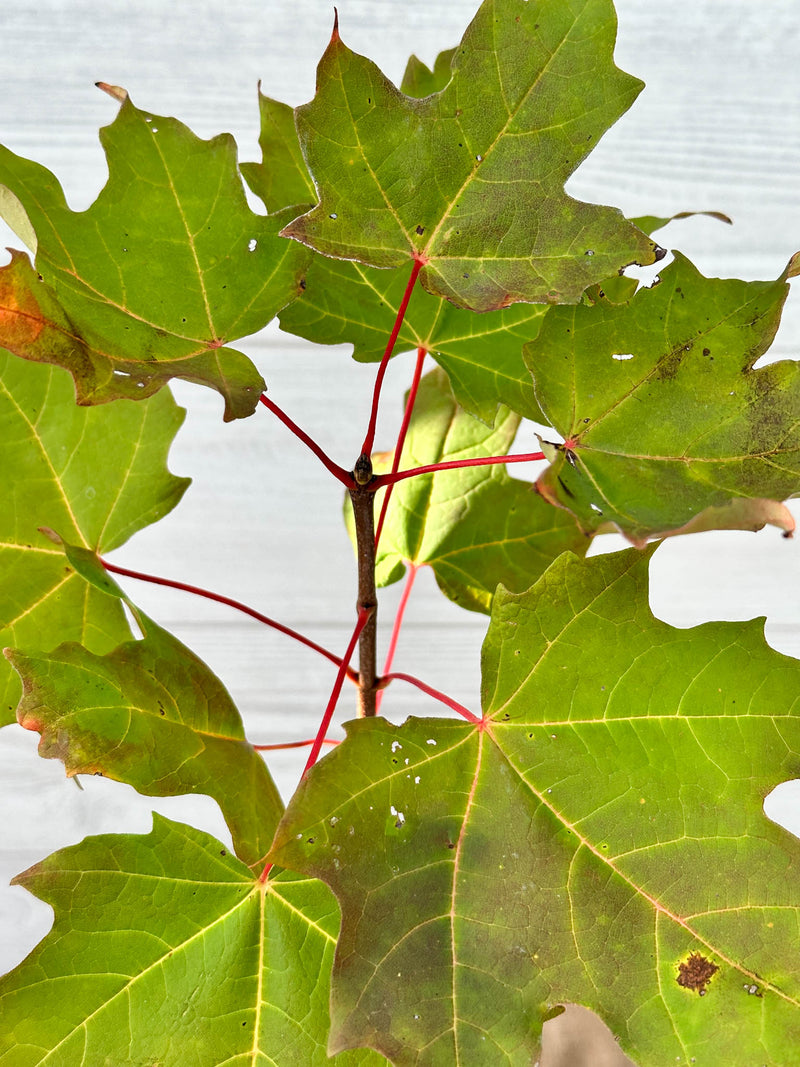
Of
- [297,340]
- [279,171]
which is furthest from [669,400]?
[297,340]

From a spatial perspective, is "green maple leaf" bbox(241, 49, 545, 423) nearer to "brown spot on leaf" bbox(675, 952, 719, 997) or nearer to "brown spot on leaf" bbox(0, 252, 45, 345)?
"brown spot on leaf" bbox(0, 252, 45, 345)

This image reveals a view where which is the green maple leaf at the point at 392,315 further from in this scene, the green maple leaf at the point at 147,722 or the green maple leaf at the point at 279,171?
the green maple leaf at the point at 147,722

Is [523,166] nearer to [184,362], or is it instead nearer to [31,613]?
[184,362]

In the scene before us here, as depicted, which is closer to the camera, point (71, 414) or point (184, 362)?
point (184, 362)

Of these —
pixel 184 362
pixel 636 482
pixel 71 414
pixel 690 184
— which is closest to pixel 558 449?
pixel 636 482

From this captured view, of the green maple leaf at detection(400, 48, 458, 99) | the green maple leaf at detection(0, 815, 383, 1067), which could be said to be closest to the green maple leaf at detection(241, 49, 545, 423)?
the green maple leaf at detection(400, 48, 458, 99)
